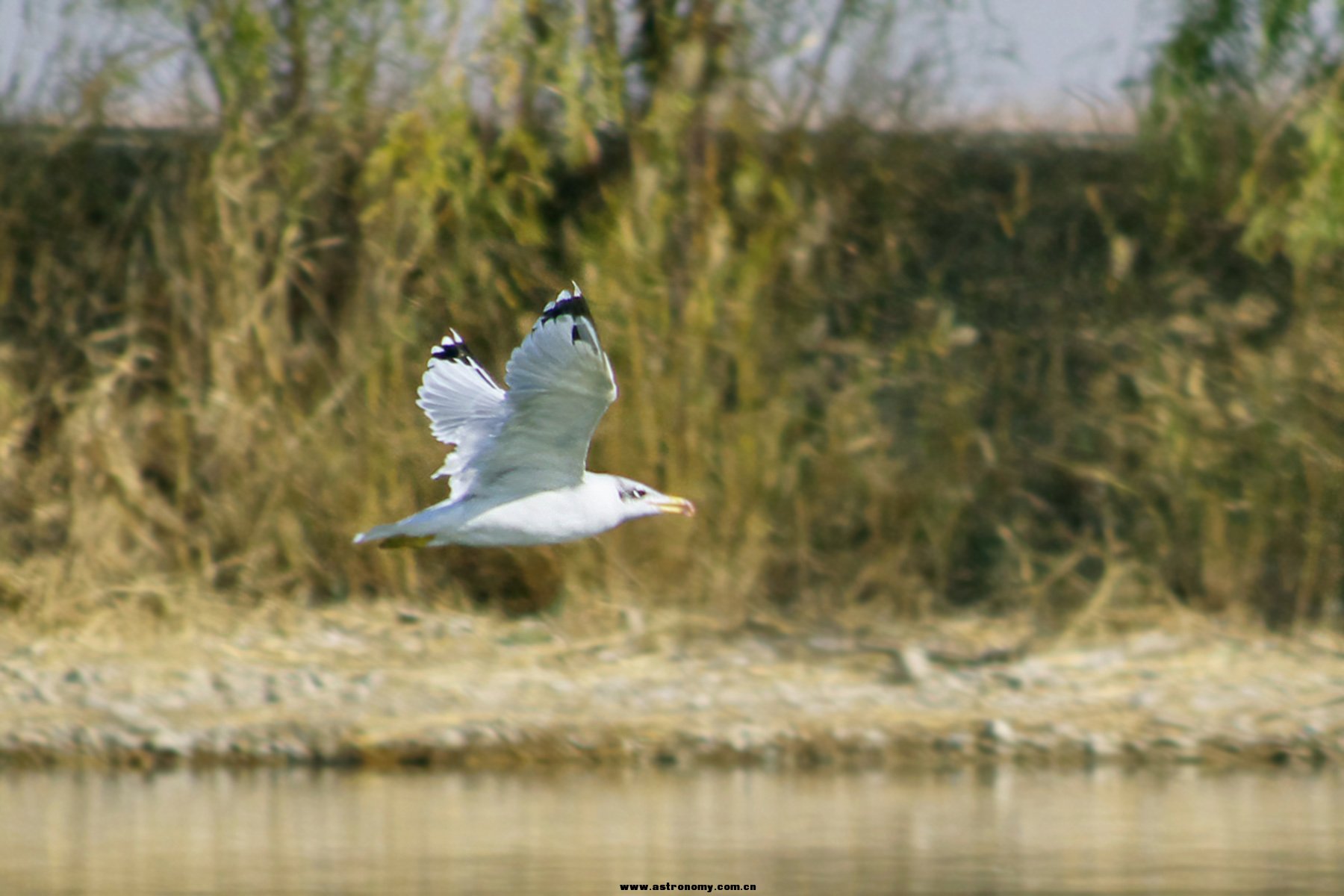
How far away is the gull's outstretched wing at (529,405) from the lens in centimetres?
616

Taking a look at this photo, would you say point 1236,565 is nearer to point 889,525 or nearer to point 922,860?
point 889,525

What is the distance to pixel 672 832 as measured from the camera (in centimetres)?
714

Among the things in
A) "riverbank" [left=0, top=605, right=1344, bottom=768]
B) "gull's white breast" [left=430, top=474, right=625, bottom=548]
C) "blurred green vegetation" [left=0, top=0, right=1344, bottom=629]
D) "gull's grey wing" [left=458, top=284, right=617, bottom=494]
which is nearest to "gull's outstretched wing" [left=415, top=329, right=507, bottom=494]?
"gull's grey wing" [left=458, top=284, right=617, bottom=494]

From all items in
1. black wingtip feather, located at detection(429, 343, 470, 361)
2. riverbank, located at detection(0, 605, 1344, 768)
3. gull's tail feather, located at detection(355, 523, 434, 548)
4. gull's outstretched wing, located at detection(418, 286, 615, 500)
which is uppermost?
black wingtip feather, located at detection(429, 343, 470, 361)

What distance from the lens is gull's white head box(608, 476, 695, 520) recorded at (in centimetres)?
684

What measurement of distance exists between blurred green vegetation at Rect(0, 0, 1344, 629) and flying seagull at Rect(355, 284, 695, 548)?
2930 mm

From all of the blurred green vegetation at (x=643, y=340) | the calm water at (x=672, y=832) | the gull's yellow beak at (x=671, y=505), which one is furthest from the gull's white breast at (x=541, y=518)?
the blurred green vegetation at (x=643, y=340)

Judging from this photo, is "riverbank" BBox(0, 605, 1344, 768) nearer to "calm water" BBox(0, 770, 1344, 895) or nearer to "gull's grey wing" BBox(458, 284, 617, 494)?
"calm water" BBox(0, 770, 1344, 895)

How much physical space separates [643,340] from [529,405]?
383cm

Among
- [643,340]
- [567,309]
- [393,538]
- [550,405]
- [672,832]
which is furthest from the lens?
[643,340]

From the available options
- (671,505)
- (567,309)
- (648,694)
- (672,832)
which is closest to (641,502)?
(671,505)

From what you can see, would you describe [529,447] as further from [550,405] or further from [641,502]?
[641,502]

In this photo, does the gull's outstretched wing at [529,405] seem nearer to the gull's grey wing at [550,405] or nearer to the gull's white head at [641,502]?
the gull's grey wing at [550,405]

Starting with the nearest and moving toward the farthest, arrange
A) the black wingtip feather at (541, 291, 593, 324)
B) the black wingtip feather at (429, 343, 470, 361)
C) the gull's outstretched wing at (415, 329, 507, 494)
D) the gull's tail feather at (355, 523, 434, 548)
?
the black wingtip feather at (541, 291, 593, 324) < the gull's tail feather at (355, 523, 434, 548) < the gull's outstretched wing at (415, 329, 507, 494) < the black wingtip feather at (429, 343, 470, 361)
